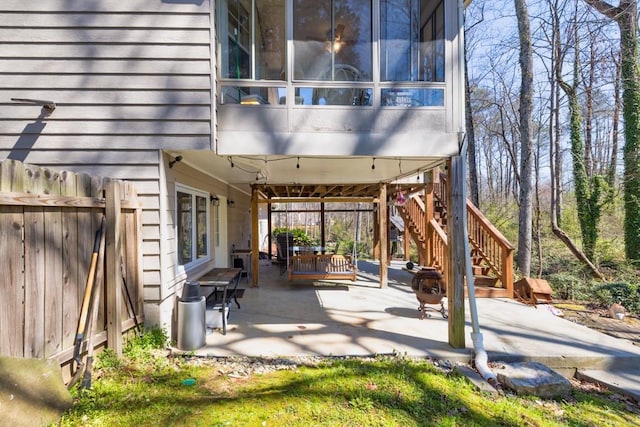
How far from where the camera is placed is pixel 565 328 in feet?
14.5

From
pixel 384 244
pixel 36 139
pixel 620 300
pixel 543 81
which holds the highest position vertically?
pixel 543 81

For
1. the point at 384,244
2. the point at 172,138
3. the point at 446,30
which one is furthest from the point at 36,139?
the point at 384,244

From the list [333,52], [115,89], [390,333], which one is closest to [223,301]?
[390,333]

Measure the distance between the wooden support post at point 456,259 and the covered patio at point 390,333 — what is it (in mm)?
223

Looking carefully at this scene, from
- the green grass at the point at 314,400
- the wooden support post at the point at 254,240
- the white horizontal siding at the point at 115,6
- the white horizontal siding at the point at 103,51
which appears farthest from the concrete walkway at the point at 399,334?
the white horizontal siding at the point at 115,6

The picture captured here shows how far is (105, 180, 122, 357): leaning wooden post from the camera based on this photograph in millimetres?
3094

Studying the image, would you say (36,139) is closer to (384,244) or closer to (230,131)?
(230,131)

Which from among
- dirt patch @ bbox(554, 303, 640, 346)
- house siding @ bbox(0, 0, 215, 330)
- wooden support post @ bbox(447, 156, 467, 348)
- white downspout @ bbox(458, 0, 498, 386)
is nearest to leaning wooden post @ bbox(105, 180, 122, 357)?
house siding @ bbox(0, 0, 215, 330)

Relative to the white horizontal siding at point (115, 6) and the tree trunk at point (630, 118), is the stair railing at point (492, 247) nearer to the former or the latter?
the tree trunk at point (630, 118)

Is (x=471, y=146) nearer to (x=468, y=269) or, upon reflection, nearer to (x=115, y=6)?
(x=468, y=269)

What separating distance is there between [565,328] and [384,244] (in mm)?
3268

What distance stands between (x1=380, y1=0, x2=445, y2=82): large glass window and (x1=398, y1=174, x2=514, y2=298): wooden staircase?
3.08 m

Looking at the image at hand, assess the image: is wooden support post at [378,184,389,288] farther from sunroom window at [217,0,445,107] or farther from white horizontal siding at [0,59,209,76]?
white horizontal siding at [0,59,209,76]

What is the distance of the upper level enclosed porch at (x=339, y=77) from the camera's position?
370 cm
